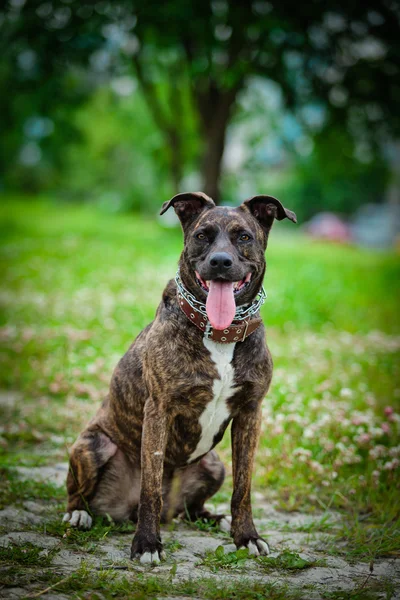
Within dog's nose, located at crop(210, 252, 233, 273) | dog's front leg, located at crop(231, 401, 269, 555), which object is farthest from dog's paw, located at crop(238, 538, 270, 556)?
dog's nose, located at crop(210, 252, 233, 273)

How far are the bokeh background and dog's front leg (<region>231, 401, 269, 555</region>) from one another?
0.63 m

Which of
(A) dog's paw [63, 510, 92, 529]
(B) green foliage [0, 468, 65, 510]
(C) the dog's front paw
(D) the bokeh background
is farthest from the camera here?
(D) the bokeh background

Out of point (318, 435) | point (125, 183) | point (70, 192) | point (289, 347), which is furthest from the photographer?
point (70, 192)

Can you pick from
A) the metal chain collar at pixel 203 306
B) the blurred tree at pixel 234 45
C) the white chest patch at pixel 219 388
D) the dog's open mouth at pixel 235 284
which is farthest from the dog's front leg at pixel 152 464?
the blurred tree at pixel 234 45

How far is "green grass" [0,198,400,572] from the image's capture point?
4719 millimetres

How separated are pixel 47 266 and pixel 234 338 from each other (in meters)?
11.4

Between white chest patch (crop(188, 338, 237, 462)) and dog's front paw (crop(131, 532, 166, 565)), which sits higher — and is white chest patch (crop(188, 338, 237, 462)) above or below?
above

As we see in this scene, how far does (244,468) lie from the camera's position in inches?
148

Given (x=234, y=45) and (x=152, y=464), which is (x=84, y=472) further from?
(x=234, y=45)

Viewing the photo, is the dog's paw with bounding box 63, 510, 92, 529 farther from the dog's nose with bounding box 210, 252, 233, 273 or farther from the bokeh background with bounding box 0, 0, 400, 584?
the dog's nose with bounding box 210, 252, 233, 273

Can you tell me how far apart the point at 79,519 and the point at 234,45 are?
48.6 ft

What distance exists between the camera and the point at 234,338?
11.6 feet

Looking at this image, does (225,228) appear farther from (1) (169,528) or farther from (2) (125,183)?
(2) (125,183)

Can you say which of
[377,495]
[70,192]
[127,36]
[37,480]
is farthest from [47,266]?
[70,192]
